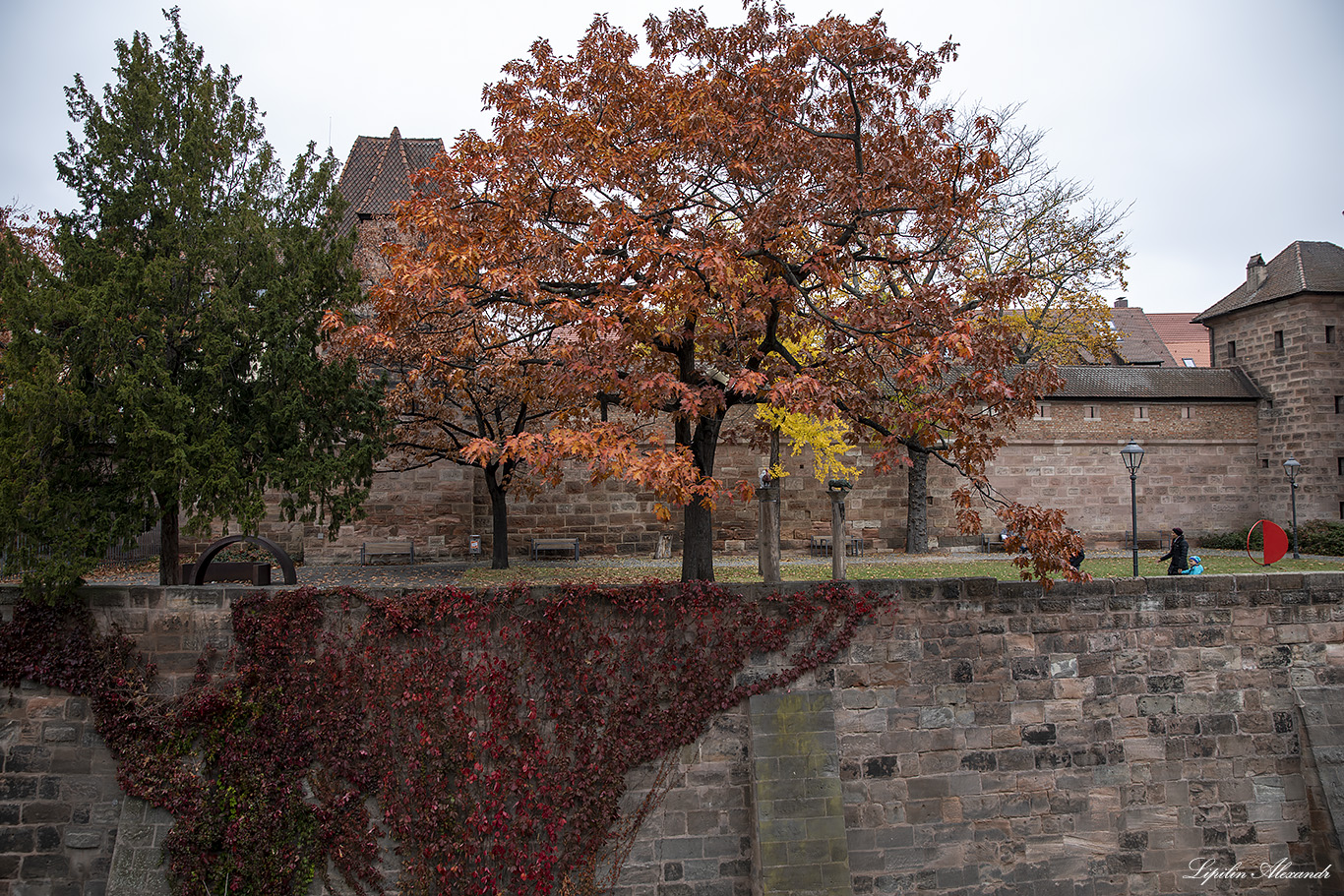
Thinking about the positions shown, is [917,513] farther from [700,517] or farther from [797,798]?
[797,798]

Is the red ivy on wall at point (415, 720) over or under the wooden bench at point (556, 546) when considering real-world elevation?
under

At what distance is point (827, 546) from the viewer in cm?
2027

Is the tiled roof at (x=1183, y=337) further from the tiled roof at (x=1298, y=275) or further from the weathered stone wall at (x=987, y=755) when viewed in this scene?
the weathered stone wall at (x=987, y=755)

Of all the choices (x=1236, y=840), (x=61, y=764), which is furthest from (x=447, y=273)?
(x=1236, y=840)

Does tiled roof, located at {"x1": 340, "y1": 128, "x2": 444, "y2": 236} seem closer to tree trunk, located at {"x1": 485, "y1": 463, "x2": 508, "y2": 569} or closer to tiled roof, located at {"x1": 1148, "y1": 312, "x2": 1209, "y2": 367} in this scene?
tree trunk, located at {"x1": 485, "y1": 463, "x2": 508, "y2": 569}

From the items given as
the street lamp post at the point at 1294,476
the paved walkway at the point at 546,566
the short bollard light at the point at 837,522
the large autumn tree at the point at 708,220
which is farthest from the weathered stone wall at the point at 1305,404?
the large autumn tree at the point at 708,220

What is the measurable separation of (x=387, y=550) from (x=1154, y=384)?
68.0ft

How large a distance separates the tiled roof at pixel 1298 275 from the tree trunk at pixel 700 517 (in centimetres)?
2186

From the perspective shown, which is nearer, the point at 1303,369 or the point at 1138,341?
the point at 1303,369

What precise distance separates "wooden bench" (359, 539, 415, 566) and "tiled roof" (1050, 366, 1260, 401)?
17.0 meters

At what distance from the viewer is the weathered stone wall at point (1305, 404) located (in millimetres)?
22219

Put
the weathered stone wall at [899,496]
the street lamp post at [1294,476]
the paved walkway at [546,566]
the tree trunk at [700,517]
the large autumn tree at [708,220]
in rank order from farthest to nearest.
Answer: the street lamp post at [1294,476]
the weathered stone wall at [899,496]
the paved walkway at [546,566]
the tree trunk at [700,517]
the large autumn tree at [708,220]

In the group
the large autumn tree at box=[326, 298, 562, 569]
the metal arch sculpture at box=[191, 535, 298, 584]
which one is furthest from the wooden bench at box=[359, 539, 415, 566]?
the metal arch sculpture at box=[191, 535, 298, 584]

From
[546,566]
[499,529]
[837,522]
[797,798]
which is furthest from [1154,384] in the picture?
[797,798]
